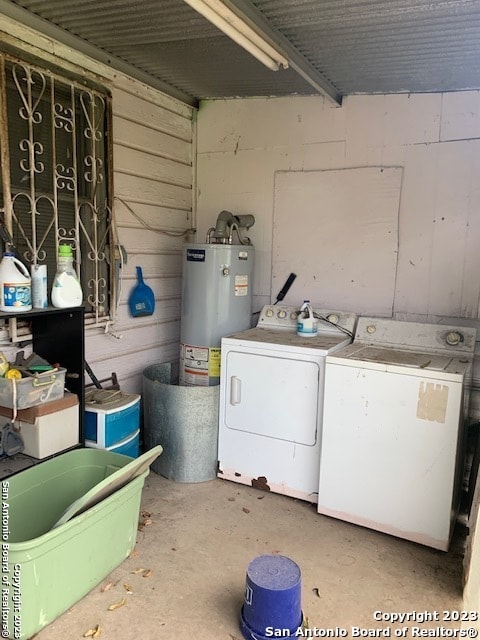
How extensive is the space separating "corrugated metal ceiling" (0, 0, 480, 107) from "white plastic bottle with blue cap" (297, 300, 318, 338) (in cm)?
135

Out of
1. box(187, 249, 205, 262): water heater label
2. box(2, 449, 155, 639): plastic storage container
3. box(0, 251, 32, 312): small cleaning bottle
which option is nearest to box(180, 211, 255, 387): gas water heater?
box(187, 249, 205, 262): water heater label

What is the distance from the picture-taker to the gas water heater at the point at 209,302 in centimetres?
297

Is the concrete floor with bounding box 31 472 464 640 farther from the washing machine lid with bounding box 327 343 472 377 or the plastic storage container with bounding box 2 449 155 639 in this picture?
the washing machine lid with bounding box 327 343 472 377

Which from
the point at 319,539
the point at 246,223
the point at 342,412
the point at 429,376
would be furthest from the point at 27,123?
the point at 319,539

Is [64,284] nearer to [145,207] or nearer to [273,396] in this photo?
[145,207]

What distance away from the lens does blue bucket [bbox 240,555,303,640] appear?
1.70 meters

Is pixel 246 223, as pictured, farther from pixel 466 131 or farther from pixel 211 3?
pixel 211 3

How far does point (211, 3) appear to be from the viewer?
178 centimetres

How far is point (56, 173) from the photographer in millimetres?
2512

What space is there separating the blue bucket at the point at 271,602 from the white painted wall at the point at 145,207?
1.60 m

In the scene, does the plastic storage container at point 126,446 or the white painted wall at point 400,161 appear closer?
the plastic storage container at point 126,446

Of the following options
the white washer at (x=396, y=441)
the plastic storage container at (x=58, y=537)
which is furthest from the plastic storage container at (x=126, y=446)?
the white washer at (x=396, y=441)

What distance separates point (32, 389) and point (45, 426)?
19cm

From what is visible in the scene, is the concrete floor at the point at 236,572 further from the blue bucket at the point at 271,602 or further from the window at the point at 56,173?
the window at the point at 56,173
